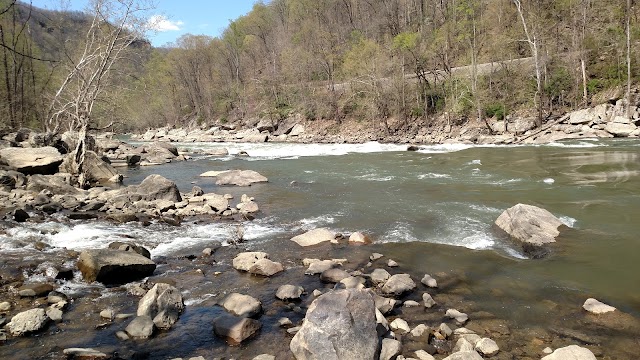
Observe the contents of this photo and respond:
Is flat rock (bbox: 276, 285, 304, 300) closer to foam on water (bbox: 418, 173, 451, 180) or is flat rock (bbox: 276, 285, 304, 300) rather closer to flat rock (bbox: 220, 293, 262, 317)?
flat rock (bbox: 220, 293, 262, 317)

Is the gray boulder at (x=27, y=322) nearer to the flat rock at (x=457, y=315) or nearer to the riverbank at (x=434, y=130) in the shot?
the flat rock at (x=457, y=315)

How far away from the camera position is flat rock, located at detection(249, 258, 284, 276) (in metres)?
7.17

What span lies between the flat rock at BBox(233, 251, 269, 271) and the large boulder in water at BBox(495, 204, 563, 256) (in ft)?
17.1

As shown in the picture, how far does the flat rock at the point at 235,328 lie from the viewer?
5.09 m

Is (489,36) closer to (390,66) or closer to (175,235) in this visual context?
(390,66)

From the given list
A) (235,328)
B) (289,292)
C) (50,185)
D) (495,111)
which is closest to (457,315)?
(289,292)

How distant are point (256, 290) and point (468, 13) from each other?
145 ft

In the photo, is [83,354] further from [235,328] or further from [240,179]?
[240,179]

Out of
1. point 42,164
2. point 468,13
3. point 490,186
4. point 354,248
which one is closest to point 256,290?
point 354,248

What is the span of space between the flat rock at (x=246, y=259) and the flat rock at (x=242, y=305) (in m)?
1.25

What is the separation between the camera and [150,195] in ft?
42.0

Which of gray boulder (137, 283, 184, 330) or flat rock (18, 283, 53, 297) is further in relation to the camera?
flat rock (18, 283, 53, 297)

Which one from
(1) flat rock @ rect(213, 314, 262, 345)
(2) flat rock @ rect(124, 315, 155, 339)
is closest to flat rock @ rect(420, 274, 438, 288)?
(1) flat rock @ rect(213, 314, 262, 345)

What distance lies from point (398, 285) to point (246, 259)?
2.90 metres
